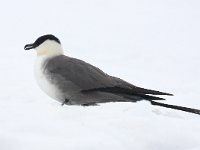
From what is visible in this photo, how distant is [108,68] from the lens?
12.1 metres

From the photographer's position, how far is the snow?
4.71 meters

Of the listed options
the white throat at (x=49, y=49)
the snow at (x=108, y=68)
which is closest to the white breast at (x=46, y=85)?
the snow at (x=108, y=68)

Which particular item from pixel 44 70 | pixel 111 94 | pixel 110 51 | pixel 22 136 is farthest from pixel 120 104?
pixel 110 51

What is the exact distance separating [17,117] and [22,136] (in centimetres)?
61

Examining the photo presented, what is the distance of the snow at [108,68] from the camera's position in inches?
186

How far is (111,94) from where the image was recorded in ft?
22.4

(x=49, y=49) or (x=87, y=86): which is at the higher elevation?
(x=49, y=49)

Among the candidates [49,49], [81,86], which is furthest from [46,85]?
[49,49]

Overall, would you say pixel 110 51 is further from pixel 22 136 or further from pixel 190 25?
pixel 22 136

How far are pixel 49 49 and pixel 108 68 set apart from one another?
4769 millimetres

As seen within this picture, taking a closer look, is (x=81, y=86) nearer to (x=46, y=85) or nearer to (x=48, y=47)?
(x=46, y=85)

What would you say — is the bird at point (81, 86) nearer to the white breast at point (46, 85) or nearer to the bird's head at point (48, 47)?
the white breast at point (46, 85)

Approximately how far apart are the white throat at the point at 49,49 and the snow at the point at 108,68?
1.69 ft

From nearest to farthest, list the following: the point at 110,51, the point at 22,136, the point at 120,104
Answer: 1. the point at 22,136
2. the point at 120,104
3. the point at 110,51
